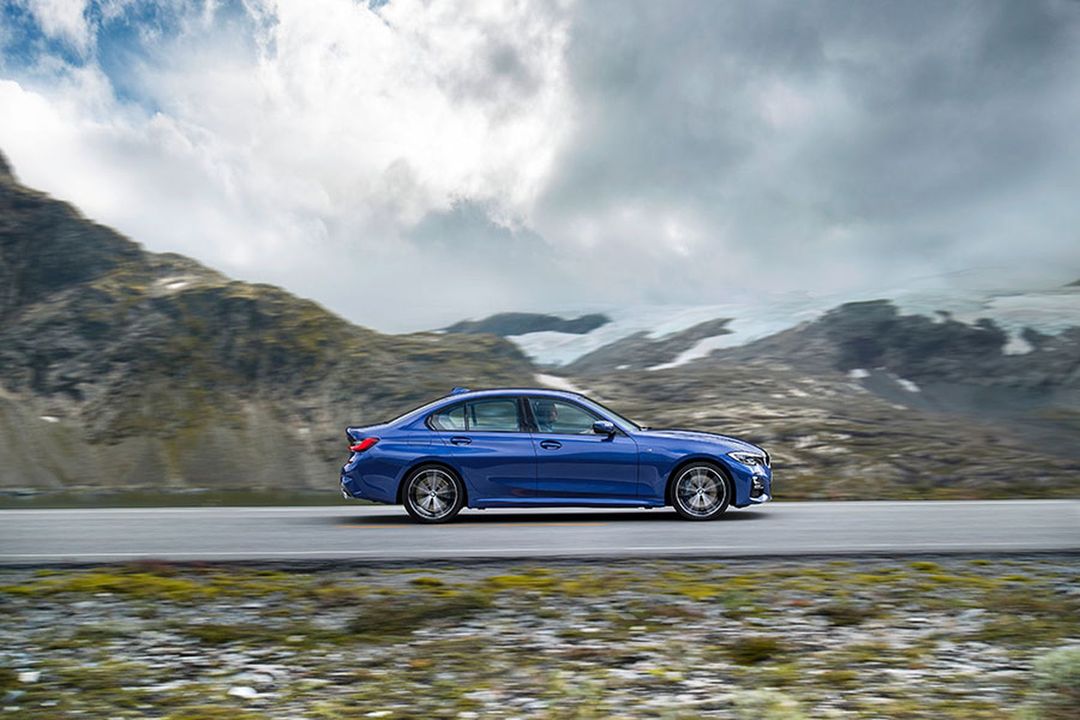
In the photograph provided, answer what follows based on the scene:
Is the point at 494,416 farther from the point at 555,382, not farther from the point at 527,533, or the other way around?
the point at 555,382

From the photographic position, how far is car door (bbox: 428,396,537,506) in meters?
12.7

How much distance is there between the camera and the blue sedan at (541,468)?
41.6 feet

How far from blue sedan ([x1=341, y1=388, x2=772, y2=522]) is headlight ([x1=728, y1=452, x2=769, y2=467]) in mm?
22

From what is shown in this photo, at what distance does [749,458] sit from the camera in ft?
42.7

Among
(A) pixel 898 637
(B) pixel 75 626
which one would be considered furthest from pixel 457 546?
(A) pixel 898 637

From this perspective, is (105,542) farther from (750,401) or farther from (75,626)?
(750,401)

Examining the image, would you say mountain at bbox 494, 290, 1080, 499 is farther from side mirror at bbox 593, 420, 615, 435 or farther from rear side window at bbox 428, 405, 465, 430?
rear side window at bbox 428, 405, 465, 430

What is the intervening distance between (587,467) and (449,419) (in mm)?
1728

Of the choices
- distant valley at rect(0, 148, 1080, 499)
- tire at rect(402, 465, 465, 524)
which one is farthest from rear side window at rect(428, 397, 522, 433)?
distant valley at rect(0, 148, 1080, 499)

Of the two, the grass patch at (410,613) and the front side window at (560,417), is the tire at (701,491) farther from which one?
the grass patch at (410,613)

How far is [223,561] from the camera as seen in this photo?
9.42 m

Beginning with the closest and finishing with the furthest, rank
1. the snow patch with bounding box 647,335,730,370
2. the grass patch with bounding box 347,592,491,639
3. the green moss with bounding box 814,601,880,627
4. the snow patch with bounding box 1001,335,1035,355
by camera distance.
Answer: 1. the grass patch with bounding box 347,592,491,639
2. the green moss with bounding box 814,601,880,627
3. the snow patch with bounding box 1001,335,1035,355
4. the snow patch with bounding box 647,335,730,370

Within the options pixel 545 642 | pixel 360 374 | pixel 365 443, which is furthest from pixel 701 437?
pixel 360 374

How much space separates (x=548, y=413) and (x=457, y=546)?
120 inches
